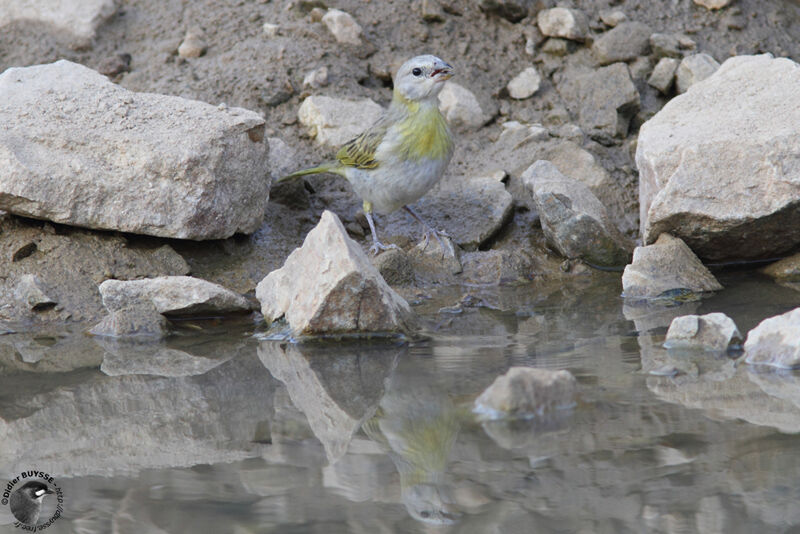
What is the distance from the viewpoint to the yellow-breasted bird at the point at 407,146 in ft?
18.9

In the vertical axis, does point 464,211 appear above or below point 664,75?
below

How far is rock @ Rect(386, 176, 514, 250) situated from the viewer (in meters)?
6.14

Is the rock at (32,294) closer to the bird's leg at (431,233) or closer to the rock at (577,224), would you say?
the bird's leg at (431,233)

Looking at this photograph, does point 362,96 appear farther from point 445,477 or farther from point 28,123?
point 445,477

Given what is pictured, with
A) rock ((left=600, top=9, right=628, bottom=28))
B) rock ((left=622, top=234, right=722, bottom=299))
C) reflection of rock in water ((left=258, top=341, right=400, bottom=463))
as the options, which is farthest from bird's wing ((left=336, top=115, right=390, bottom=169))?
rock ((left=600, top=9, right=628, bottom=28))

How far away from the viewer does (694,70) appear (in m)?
6.77

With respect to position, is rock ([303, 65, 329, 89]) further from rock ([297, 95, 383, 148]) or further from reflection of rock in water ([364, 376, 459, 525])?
reflection of rock in water ([364, 376, 459, 525])

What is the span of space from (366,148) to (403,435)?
2985mm

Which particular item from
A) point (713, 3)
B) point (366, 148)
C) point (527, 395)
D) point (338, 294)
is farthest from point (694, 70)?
point (527, 395)

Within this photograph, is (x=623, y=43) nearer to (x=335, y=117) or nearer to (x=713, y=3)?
(x=713, y=3)

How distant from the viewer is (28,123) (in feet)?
17.8

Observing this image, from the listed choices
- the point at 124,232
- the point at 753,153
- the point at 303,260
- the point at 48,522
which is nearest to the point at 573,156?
the point at 753,153

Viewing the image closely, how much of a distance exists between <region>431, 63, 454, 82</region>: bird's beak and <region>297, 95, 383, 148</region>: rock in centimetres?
99

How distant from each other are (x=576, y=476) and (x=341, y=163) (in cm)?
373
